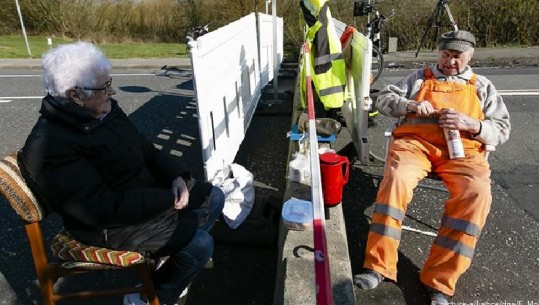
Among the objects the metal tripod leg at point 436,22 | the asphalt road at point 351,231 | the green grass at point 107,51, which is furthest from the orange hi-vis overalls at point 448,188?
the green grass at point 107,51

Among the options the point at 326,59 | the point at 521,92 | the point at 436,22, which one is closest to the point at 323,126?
the point at 326,59

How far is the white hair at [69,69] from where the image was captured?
5.78 feet

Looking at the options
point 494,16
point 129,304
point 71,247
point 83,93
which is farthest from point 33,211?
point 494,16

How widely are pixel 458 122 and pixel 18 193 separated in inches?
107

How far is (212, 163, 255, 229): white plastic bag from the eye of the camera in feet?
9.21

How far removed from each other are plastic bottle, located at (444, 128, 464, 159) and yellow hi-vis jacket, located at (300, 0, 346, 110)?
162 centimetres

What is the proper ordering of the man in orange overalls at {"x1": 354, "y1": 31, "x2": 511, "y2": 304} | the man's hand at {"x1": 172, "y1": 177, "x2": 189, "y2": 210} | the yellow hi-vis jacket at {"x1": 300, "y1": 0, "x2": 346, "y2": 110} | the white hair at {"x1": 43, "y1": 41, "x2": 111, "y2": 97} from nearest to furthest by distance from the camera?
the white hair at {"x1": 43, "y1": 41, "x2": 111, "y2": 97} < the man's hand at {"x1": 172, "y1": 177, "x2": 189, "y2": 210} < the man in orange overalls at {"x1": 354, "y1": 31, "x2": 511, "y2": 304} < the yellow hi-vis jacket at {"x1": 300, "y1": 0, "x2": 346, "y2": 110}

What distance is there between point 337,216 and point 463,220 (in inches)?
30.7

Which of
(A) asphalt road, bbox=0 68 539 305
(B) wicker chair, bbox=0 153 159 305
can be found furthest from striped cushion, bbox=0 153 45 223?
(A) asphalt road, bbox=0 68 539 305

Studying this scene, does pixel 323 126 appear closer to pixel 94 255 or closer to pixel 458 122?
pixel 458 122

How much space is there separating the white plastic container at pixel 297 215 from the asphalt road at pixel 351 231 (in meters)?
0.53

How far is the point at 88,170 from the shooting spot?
5.63 feet

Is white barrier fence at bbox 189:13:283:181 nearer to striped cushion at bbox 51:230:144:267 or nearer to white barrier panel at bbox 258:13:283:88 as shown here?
white barrier panel at bbox 258:13:283:88

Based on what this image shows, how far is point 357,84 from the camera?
369 centimetres
